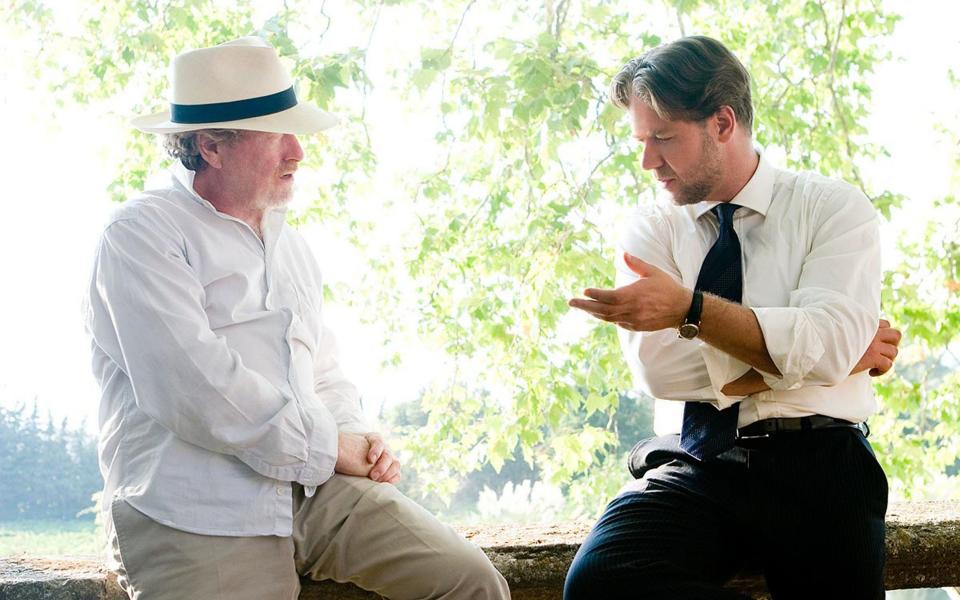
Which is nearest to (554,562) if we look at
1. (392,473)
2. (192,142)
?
(392,473)

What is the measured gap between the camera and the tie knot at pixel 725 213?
6.28 ft

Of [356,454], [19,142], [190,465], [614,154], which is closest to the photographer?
[190,465]

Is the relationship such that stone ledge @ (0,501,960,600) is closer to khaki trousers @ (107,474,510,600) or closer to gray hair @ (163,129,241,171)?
khaki trousers @ (107,474,510,600)

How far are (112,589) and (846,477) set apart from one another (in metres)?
1.34

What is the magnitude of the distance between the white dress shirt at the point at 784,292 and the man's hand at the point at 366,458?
54 centimetres

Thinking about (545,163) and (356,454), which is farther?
(545,163)

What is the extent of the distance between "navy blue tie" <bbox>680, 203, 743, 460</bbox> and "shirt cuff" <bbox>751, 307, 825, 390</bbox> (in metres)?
0.16

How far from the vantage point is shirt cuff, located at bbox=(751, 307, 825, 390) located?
1633 mm

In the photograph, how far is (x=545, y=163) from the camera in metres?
4.16

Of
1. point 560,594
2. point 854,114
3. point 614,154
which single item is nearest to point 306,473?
point 560,594

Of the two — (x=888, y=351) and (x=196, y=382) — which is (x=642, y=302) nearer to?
(x=888, y=351)

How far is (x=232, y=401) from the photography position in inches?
65.5

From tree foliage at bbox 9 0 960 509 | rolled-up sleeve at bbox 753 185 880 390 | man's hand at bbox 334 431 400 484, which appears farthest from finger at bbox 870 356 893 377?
tree foliage at bbox 9 0 960 509

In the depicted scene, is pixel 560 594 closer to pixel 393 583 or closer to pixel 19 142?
pixel 393 583
